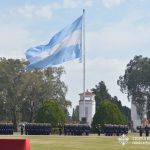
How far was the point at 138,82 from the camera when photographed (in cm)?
7869

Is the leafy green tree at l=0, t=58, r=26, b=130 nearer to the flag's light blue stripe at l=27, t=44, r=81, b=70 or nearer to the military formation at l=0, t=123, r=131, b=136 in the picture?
the military formation at l=0, t=123, r=131, b=136

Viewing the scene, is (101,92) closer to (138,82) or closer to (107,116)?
(138,82)

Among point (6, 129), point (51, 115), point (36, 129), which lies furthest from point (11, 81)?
point (36, 129)

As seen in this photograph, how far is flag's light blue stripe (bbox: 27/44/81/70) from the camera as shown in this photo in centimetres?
3422

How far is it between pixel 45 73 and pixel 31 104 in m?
5.14

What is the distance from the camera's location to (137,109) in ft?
268

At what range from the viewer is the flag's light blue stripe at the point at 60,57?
3422 cm

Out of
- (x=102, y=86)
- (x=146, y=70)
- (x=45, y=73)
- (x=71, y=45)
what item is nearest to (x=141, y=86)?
(x=146, y=70)

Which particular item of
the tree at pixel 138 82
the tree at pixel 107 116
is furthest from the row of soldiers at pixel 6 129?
the tree at pixel 138 82

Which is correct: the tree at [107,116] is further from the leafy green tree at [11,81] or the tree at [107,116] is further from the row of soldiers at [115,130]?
the leafy green tree at [11,81]

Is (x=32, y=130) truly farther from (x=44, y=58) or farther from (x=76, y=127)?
(x=44, y=58)

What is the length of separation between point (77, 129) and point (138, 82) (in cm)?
3894

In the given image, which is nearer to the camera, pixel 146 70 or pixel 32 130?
pixel 32 130

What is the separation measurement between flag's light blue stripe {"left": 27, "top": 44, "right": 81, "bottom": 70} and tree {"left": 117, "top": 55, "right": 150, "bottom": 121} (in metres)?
42.9
